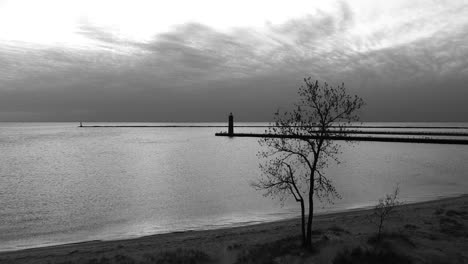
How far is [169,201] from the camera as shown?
1099 inches

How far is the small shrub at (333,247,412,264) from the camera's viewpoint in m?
11.4

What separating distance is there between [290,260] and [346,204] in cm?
1530

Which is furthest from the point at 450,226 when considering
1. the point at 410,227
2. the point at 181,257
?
the point at 181,257

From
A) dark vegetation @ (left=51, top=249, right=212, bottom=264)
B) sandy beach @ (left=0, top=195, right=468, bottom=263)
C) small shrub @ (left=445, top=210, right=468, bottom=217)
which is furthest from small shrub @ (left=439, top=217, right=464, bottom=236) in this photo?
dark vegetation @ (left=51, top=249, right=212, bottom=264)

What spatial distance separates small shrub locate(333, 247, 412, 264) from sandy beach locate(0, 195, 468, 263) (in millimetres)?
286

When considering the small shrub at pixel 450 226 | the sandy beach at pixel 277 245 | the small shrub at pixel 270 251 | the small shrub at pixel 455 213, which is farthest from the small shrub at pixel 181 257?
the small shrub at pixel 455 213

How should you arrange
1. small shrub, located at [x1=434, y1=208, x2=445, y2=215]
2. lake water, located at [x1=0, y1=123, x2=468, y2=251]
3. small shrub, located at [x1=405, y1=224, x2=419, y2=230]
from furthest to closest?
lake water, located at [x1=0, y1=123, x2=468, y2=251] → small shrub, located at [x1=434, y1=208, x2=445, y2=215] → small shrub, located at [x1=405, y1=224, x2=419, y2=230]

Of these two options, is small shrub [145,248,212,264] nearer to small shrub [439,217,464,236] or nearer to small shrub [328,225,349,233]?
small shrub [328,225,349,233]

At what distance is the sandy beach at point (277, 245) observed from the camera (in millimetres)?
12195

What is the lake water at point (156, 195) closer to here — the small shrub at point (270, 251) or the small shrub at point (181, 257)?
the small shrub at point (181, 257)

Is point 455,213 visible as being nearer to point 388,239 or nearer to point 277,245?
point 388,239

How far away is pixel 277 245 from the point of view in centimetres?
1327

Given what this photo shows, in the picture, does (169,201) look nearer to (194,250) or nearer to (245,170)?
(194,250)

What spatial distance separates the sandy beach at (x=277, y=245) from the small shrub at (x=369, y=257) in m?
0.29
